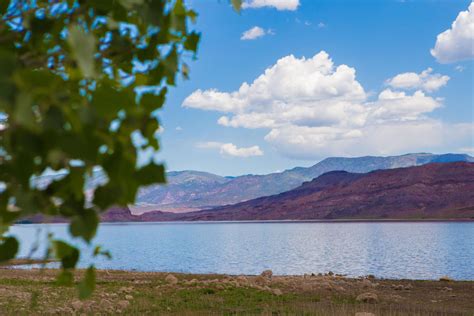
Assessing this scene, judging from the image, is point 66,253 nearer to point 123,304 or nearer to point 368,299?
point 123,304

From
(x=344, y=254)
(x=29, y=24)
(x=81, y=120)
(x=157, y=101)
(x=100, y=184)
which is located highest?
(x=29, y=24)

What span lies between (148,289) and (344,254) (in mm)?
55069

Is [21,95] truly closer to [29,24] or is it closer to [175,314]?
[29,24]

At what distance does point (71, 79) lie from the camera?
6.47 feet

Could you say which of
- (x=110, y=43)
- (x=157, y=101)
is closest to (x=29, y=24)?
(x=110, y=43)

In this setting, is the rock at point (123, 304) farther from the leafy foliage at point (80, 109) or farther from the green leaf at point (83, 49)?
the green leaf at point (83, 49)

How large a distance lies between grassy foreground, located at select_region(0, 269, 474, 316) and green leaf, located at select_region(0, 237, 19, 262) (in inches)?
599

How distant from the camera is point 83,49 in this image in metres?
1.63

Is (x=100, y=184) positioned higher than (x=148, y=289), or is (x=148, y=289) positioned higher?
(x=100, y=184)

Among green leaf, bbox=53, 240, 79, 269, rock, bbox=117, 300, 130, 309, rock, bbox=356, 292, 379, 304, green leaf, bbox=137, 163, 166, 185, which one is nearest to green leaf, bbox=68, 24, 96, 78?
green leaf, bbox=137, 163, 166, 185

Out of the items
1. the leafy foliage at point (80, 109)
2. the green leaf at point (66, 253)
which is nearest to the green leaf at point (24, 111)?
the leafy foliage at point (80, 109)

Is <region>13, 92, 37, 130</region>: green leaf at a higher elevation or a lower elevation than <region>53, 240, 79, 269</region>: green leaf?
higher

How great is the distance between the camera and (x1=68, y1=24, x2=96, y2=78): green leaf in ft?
5.25

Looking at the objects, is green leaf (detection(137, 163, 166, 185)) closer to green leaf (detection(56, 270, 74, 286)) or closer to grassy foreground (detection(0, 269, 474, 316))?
green leaf (detection(56, 270, 74, 286))
